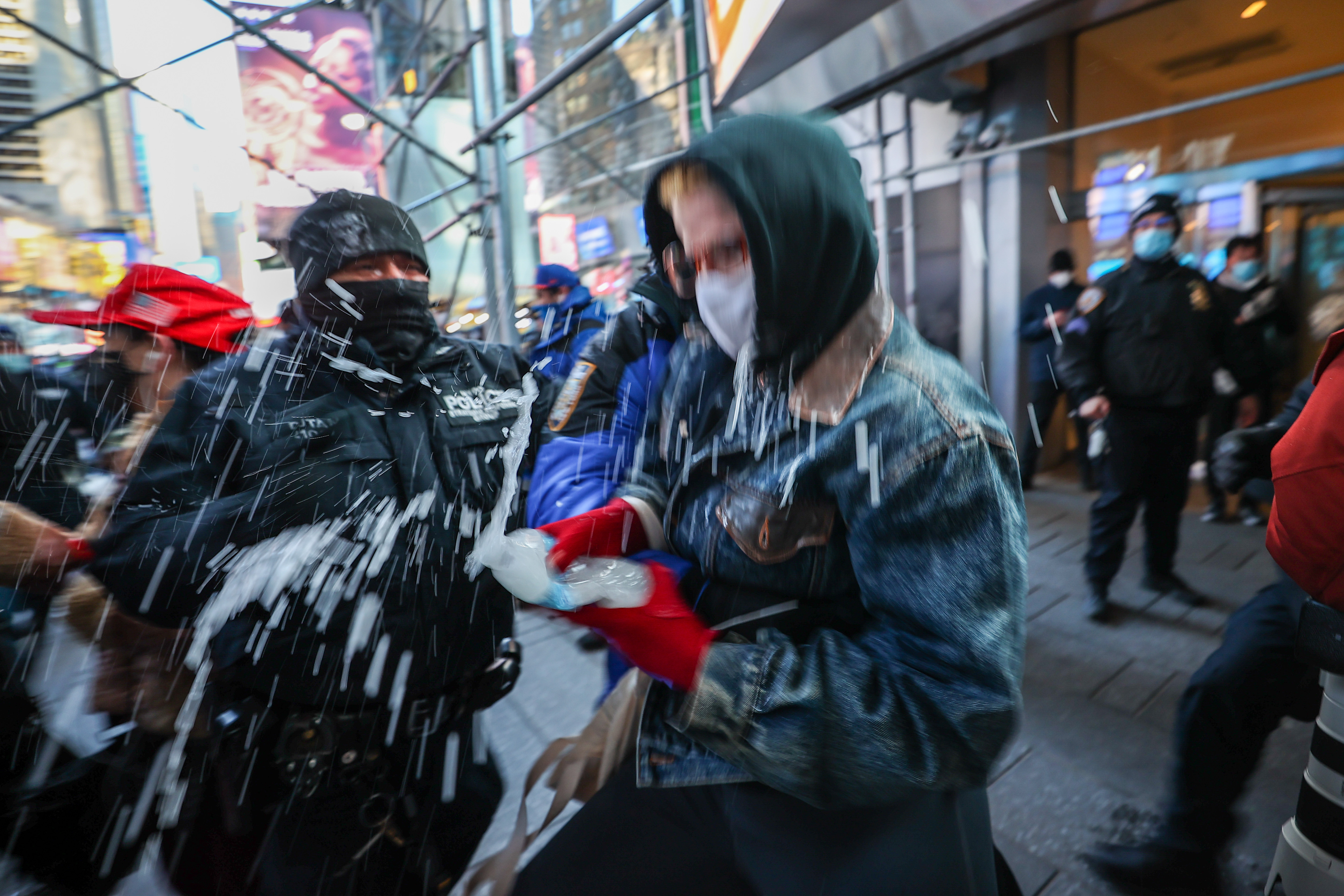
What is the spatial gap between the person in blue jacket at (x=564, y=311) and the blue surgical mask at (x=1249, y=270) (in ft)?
14.9

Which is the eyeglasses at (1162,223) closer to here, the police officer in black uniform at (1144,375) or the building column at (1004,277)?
the police officer in black uniform at (1144,375)

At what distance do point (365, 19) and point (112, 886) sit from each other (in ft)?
36.8

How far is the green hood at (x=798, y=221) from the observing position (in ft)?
2.86

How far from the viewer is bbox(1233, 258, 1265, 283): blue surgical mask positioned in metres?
4.87

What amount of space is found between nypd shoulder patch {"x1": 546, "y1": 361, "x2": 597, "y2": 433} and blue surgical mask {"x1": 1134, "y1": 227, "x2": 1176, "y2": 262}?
3.25m

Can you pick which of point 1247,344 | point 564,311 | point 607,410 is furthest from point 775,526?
point 1247,344

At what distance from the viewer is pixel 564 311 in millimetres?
4164

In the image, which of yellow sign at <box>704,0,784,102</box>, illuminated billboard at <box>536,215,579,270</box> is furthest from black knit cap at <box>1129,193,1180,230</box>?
illuminated billboard at <box>536,215,579,270</box>

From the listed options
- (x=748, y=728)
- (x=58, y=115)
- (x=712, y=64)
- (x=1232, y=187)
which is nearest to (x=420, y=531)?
(x=748, y=728)

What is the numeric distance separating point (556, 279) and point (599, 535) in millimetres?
3427

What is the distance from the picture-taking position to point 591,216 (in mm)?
15922

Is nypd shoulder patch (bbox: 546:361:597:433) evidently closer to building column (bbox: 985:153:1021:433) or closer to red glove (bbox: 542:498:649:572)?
red glove (bbox: 542:498:649:572)

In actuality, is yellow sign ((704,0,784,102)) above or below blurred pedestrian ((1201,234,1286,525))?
above

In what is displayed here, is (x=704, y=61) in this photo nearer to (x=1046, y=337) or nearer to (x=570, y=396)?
(x=1046, y=337)
